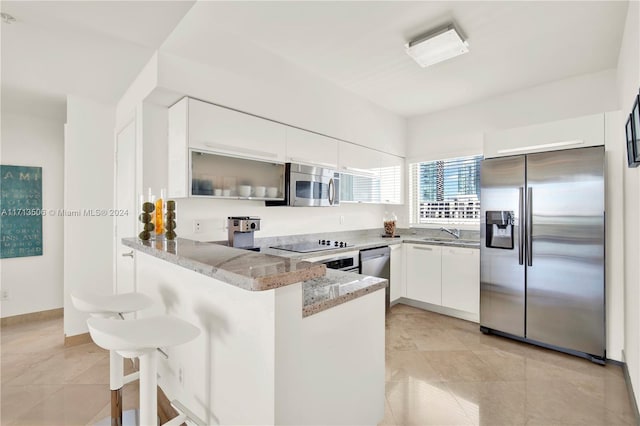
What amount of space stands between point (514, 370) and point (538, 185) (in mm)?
1657

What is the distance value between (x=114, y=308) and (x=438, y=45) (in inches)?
115

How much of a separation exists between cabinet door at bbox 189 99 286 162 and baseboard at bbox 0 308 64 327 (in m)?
3.35

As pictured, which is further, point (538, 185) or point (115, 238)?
point (115, 238)

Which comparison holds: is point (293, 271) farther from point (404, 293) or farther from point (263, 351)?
point (404, 293)

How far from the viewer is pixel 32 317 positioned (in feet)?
12.2

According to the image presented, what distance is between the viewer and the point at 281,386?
111 cm

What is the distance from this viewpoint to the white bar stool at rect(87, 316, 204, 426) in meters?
1.14

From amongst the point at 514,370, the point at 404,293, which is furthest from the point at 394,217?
the point at 514,370

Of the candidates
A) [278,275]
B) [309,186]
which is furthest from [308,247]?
[278,275]

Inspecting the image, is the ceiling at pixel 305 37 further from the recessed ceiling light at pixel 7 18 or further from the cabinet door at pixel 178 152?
the cabinet door at pixel 178 152

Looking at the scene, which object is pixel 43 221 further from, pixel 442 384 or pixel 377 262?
pixel 442 384

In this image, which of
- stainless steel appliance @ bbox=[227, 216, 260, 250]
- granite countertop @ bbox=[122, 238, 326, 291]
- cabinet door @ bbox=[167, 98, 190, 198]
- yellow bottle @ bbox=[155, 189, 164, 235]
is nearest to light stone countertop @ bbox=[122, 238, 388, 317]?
Result: granite countertop @ bbox=[122, 238, 326, 291]

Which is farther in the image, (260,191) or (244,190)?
(260,191)

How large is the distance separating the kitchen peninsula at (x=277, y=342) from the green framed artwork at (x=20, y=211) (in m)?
3.24
